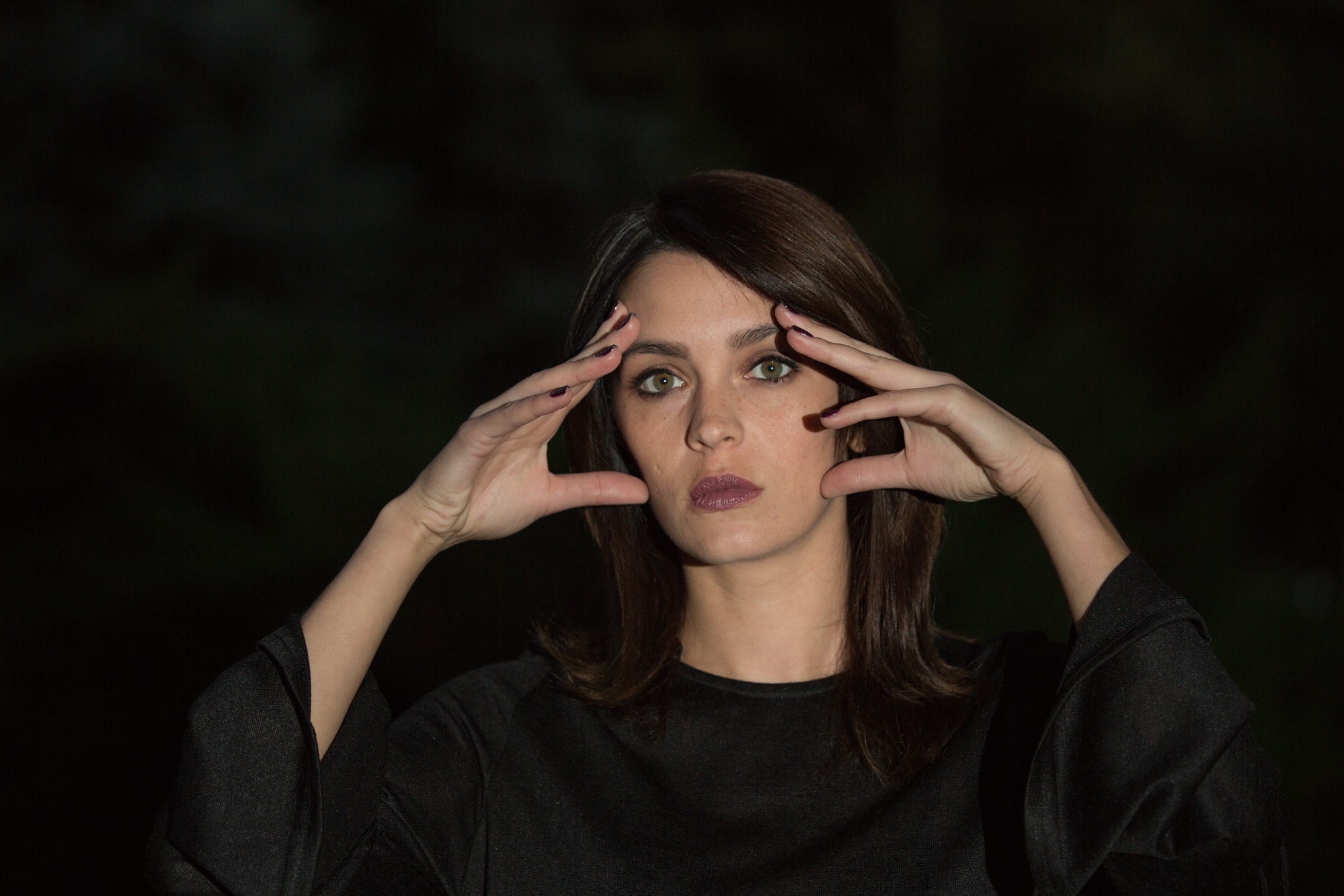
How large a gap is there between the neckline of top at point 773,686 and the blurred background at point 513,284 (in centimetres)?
176

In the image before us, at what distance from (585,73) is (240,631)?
345 cm

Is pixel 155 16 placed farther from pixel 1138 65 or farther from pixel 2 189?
pixel 1138 65

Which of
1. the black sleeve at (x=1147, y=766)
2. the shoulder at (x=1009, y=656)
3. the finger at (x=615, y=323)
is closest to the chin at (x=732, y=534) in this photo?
the finger at (x=615, y=323)

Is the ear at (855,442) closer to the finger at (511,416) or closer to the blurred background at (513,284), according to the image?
the finger at (511,416)

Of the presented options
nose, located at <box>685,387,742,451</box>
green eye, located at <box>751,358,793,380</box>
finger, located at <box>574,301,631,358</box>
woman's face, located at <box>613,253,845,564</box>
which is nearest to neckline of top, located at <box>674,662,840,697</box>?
woman's face, located at <box>613,253,845,564</box>

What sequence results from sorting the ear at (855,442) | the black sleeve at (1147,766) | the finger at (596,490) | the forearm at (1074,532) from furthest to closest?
1. the ear at (855,442)
2. the finger at (596,490)
3. the forearm at (1074,532)
4. the black sleeve at (1147,766)

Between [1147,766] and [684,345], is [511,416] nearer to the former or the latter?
[684,345]

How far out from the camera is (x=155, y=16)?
5289 mm

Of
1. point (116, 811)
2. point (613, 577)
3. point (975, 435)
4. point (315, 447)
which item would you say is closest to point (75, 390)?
point (315, 447)

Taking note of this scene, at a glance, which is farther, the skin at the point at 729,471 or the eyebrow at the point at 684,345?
the eyebrow at the point at 684,345

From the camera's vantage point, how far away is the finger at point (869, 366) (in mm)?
1887

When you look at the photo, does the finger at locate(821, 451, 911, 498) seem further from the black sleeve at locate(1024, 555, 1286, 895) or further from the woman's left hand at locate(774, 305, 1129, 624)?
the black sleeve at locate(1024, 555, 1286, 895)

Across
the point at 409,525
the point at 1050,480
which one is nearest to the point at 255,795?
the point at 409,525

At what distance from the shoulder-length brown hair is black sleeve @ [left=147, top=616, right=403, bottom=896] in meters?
0.60
